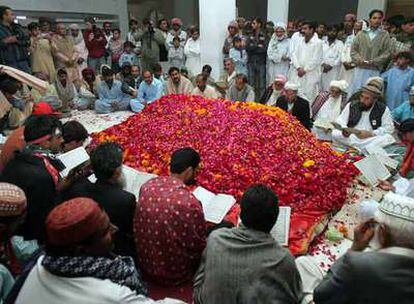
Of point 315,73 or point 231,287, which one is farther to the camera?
point 315,73

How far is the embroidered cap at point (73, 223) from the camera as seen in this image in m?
1.38


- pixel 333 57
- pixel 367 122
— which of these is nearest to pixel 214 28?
pixel 333 57

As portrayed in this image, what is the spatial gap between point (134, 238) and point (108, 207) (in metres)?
0.29

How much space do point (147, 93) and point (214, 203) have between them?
457 centimetres

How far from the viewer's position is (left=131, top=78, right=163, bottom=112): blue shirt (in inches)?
285

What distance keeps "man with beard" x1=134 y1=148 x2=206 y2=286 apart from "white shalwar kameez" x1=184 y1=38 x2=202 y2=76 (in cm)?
682

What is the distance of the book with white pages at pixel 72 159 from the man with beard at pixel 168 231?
0.86 m

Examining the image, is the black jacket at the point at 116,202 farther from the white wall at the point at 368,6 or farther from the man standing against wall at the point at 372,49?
the white wall at the point at 368,6

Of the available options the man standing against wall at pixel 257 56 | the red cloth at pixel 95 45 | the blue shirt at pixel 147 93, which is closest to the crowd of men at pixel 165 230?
the blue shirt at pixel 147 93

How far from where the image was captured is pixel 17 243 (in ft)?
7.72

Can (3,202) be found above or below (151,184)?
above

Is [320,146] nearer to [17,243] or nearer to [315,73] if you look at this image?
[17,243]

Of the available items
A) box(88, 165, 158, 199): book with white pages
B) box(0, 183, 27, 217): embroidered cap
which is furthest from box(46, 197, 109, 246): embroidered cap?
box(88, 165, 158, 199): book with white pages

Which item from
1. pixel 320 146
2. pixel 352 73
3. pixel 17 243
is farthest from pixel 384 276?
pixel 352 73
